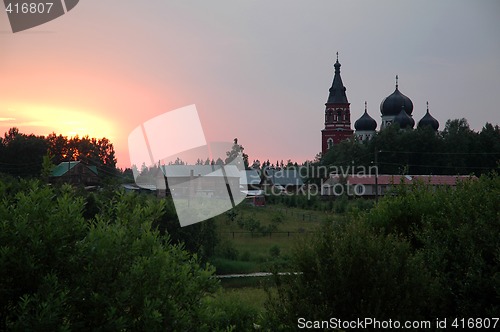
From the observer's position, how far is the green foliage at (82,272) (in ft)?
17.6

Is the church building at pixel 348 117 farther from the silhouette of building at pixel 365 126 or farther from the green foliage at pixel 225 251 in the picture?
the green foliage at pixel 225 251

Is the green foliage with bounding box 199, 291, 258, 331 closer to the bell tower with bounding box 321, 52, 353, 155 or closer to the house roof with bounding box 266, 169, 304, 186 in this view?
the house roof with bounding box 266, 169, 304, 186

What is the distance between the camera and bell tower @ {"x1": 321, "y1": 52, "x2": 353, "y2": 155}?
83.6m

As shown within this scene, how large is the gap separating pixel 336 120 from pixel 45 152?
42.3 meters

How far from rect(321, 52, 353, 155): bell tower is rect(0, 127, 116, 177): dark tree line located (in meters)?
29.3

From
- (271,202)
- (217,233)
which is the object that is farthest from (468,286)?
(271,202)

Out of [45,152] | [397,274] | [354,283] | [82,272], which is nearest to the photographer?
[82,272]

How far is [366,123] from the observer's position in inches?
3337

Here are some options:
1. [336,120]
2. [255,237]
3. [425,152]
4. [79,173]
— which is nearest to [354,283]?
[255,237]

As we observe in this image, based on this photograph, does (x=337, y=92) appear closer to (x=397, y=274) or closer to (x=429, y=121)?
(x=429, y=121)

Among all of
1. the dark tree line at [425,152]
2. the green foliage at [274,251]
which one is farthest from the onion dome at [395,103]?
the green foliage at [274,251]

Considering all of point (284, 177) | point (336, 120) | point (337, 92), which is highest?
point (337, 92)

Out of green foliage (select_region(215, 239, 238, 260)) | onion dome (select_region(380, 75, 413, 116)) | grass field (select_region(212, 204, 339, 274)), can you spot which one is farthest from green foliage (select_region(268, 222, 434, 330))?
onion dome (select_region(380, 75, 413, 116))

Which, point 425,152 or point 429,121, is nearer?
point 425,152
